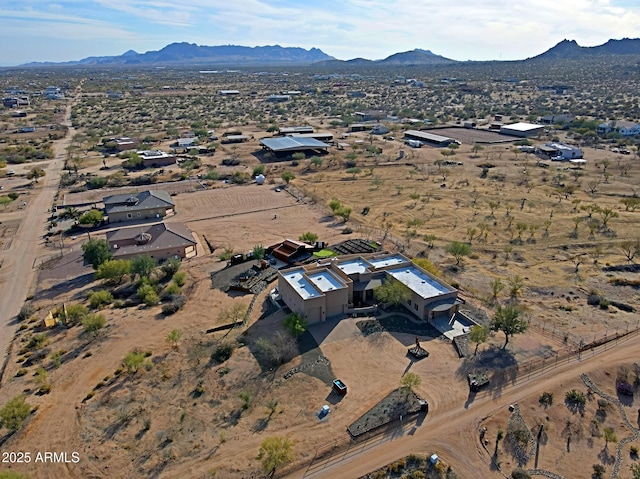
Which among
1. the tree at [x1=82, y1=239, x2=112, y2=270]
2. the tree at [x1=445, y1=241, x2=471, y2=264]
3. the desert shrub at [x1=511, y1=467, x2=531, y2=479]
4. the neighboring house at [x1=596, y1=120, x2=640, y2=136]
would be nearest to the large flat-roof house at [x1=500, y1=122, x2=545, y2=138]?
the neighboring house at [x1=596, y1=120, x2=640, y2=136]

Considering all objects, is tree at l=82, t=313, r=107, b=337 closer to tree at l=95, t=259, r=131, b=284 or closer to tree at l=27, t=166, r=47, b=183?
tree at l=95, t=259, r=131, b=284

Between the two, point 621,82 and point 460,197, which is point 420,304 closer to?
point 460,197

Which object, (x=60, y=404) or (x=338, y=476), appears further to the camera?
(x=60, y=404)

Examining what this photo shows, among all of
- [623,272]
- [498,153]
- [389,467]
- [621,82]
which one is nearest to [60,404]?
[389,467]

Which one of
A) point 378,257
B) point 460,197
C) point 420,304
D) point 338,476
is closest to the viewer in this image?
point 338,476

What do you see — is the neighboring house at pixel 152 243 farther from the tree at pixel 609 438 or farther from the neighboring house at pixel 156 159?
the tree at pixel 609 438

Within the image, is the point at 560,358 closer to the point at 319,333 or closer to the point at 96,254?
the point at 319,333

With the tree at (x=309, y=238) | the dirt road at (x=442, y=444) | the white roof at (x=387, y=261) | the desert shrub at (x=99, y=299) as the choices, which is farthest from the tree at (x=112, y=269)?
the dirt road at (x=442, y=444)
